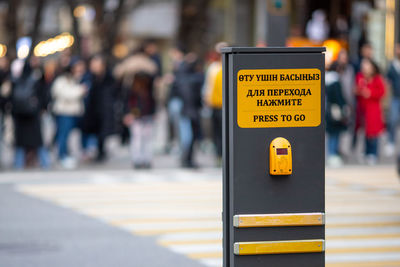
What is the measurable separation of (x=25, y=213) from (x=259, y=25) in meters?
20.6

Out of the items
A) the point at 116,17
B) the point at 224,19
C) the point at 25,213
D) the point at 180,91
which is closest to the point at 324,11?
the point at 224,19

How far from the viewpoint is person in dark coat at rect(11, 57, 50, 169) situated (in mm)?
14651

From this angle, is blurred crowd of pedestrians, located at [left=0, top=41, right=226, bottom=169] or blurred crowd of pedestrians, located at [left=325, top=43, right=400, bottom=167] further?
blurred crowd of pedestrians, located at [left=325, top=43, right=400, bottom=167]

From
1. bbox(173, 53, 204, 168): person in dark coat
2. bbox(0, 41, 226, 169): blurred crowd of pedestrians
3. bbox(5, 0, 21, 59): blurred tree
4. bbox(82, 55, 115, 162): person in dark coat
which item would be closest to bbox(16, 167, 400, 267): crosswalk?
bbox(173, 53, 204, 168): person in dark coat

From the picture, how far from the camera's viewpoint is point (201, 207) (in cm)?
1088

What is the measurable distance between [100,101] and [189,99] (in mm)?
2120

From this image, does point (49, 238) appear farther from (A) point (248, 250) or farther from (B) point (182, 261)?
(A) point (248, 250)

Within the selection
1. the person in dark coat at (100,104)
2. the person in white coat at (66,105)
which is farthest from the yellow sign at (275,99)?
the person in dark coat at (100,104)

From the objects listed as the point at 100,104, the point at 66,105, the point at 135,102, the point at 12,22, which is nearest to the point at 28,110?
the point at 66,105

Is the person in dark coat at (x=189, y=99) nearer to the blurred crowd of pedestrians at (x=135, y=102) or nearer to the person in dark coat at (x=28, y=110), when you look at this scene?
the blurred crowd of pedestrians at (x=135, y=102)

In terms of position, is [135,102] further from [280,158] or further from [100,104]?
[280,158]

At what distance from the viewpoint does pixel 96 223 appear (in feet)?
32.0

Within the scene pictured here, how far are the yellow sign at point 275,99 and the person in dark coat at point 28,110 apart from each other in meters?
9.92

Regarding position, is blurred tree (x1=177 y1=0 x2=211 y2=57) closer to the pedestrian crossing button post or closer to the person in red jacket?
the person in red jacket
